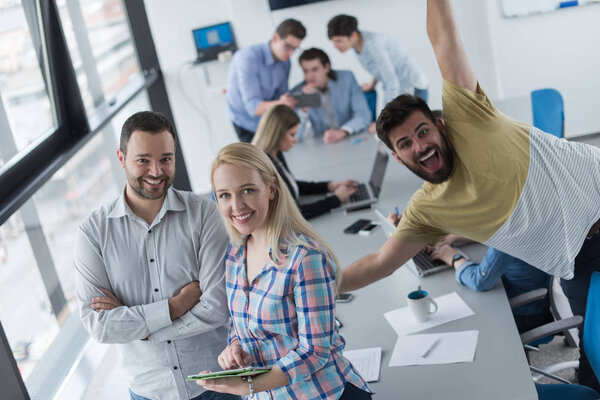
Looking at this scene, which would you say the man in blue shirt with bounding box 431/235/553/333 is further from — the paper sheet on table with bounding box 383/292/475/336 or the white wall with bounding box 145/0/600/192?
the white wall with bounding box 145/0/600/192

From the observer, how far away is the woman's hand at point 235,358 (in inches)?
78.5

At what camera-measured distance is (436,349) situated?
8.20 feet

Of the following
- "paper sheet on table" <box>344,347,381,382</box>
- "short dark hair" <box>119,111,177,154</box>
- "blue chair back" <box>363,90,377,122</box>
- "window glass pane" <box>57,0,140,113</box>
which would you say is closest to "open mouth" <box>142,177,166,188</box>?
"short dark hair" <box>119,111,177,154</box>

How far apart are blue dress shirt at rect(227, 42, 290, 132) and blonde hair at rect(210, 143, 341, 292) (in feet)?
11.2

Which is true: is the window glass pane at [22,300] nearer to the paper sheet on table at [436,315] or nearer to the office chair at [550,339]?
the paper sheet on table at [436,315]

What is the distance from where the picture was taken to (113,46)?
20.5 feet

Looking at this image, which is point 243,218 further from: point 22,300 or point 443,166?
point 22,300

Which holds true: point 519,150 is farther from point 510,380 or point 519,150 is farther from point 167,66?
point 167,66

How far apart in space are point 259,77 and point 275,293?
3.88 meters

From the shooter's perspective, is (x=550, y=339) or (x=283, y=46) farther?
(x=283, y=46)

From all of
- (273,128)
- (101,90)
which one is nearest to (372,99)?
(273,128)

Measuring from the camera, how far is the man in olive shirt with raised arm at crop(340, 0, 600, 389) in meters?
2.43

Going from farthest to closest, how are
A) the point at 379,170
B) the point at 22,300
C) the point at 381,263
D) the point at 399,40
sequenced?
the point at 399,40
the point at 379,170
the point at 22,300
the point at 381,263

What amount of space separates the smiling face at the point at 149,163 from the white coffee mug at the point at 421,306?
1.11 m
